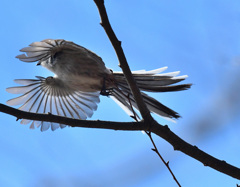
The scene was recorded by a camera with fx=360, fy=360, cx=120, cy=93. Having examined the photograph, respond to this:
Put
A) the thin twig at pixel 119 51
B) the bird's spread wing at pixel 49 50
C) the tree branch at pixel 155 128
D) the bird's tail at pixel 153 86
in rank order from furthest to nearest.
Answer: the bird's spread wing at pixel 49 50 < the bird's tail at pixel 153 86 < the tree branch at pixel 155 128 < the thin twig at pixel 119 51

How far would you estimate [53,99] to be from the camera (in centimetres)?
385

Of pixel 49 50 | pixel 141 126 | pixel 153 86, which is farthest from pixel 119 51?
pixel 49 50

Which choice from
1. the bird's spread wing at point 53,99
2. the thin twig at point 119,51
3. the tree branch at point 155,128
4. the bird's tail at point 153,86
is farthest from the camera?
the bird's spread wing at point 53,99

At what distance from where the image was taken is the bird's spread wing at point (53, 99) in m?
3.56

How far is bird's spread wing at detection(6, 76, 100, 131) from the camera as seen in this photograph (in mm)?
3561

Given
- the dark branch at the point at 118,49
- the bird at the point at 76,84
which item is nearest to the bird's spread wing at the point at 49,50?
the bird at the point at 76,84

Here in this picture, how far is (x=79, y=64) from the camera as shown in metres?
3.19

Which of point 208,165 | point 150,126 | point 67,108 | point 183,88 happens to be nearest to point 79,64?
point 67,108

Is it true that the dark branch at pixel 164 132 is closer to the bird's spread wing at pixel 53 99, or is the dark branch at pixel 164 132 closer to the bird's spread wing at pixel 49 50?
the bird's spread wing at pixel 49 50

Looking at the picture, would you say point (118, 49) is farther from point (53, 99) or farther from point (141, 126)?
point (53, 99)

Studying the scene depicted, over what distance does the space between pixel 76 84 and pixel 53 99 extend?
64cm

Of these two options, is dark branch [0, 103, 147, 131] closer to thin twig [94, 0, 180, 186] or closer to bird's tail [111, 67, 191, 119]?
thin twig [94, 0, 180, 186]

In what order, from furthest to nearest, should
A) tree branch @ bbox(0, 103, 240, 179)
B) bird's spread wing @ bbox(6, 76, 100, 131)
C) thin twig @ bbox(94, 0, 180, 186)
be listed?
bird's spread wing @ bbox(6, 76, 100, 131)
tree branch @ bbox(0, 103, 240, 179)
thin twig @ bbox(94, 0, 180, 186)

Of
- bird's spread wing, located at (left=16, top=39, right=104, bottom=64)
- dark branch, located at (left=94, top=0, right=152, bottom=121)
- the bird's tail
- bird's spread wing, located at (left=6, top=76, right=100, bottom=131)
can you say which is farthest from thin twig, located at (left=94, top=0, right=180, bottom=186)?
bird's spread wing, located at (left=6, top=76, right=100, bottom=131)
